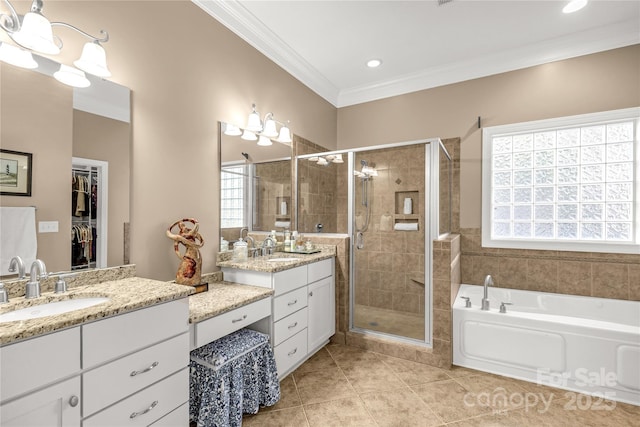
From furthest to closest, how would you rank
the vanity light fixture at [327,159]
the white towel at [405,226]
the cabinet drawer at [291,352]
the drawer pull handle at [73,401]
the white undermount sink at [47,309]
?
the vanity light fixture at [327,159]
the white towel at [405,226]
the cabinet drawer at [291,352]
the white undermount sink at [47,309]
the drawer pull handle at [73,401]

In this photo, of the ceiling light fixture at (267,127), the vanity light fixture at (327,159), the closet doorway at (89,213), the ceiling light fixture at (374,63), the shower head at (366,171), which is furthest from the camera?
the ceiling light fixture at (374,63)

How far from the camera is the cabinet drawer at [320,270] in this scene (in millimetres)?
2582

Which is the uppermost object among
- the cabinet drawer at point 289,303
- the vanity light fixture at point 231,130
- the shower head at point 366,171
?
the vanity light fixture at point 231,130

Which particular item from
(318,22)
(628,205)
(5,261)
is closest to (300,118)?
(318,22)

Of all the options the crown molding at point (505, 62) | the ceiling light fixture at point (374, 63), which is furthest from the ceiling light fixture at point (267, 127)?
the crown molding at point (505, 62)

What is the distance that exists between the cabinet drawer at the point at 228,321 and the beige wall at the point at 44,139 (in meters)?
0.74

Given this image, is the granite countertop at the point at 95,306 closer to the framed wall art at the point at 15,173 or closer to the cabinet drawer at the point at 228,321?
the cabinet drawer at the point at 228,321

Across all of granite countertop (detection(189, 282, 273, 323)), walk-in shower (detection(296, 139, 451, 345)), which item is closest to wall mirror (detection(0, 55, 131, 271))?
granite countertop (detection(189, 282, 273, 323))

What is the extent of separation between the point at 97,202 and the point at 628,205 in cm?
422

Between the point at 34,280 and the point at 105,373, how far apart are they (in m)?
0.56

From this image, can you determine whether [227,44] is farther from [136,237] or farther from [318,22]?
[136,237]

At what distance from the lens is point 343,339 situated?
2971 millimetres

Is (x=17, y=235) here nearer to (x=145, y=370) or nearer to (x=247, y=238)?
(x=145, y=370)

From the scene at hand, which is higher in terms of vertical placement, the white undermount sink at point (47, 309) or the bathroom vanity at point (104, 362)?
the white undermount sink at point (47, 309)
